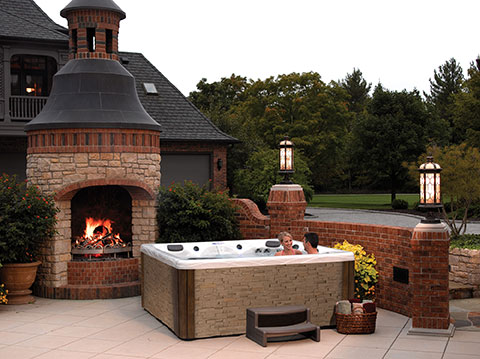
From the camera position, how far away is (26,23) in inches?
677

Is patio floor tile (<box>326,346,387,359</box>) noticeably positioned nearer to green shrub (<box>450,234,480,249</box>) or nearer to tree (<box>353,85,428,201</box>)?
green shrub (<box>450,234,480,249</box>)

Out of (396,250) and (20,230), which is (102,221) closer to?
(20,230)

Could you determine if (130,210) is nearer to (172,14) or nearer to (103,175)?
(103,175)

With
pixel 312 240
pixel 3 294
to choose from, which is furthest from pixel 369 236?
pixel 3 294

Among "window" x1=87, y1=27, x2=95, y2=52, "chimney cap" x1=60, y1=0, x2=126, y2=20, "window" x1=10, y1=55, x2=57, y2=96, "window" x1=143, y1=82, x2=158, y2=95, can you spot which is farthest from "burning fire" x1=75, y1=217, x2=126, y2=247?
"window" x1=143, y1=82, x2=158, y2=95

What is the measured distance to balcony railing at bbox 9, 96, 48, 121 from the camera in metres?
16.4

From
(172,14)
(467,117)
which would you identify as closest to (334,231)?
(172,14)

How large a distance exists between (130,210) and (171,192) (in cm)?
137

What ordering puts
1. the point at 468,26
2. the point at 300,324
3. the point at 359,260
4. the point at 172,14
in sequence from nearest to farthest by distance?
1. the point at 300,324
2. the point at 359,260
3. the point at 468,26
4. the point at 172,14

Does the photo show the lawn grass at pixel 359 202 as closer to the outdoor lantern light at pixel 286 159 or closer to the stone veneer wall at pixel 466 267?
the stone veneer wall at pixel 466 267

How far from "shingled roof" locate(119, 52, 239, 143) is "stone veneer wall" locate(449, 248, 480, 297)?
35.9 ft

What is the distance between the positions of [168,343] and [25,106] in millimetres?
11209

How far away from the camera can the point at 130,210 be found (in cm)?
1223

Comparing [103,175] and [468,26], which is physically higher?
[468,26]
